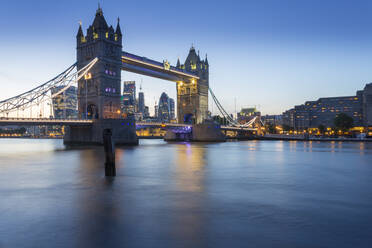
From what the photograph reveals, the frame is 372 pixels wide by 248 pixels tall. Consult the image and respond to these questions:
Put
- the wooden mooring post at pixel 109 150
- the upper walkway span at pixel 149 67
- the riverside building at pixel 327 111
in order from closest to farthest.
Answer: the wooden mooring post at pixel 109 150, the upper walkway span at pixel 149 67, the riverside building at pixel 327 111

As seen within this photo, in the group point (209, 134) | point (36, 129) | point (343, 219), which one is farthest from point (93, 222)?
point (36, 129)

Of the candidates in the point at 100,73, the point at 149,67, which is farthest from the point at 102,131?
the point at 149,67

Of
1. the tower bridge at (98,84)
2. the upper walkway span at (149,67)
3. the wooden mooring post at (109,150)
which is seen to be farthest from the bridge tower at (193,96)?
Answer: the wooden mooring post at (109,150)

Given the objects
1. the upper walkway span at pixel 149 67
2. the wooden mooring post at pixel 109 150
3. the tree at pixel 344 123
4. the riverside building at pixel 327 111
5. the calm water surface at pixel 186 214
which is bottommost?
the calm water surface at pixel 186 214

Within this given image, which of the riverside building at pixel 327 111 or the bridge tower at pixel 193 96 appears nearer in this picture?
the bridge tower at pixel 193 96

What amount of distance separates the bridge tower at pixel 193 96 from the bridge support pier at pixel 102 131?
31.6 meters

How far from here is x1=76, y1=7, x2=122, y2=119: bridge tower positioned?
52531mm

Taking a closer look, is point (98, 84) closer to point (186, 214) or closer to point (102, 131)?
point (102, 131)

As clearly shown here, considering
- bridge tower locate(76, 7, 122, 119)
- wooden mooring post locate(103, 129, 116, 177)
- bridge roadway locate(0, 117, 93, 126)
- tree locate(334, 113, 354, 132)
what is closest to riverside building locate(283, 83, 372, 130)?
tree locate(334, 113, 354, 132)

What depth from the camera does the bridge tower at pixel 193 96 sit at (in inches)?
3214

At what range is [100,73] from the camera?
2057 inches

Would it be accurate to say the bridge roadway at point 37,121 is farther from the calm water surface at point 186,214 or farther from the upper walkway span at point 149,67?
the calm water surface at point 186,214

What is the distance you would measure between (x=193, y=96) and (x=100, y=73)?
35083 mm

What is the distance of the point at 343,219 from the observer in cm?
801
